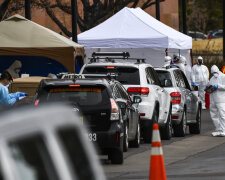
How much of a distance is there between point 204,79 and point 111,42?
4.54m

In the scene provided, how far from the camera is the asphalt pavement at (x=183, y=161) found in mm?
10641

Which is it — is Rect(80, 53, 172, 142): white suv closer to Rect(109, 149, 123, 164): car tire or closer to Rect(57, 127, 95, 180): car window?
Rect(109, 149, 123, 164): car tire

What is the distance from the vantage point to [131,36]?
2595cm

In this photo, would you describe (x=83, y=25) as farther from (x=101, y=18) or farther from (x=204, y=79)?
(x=204, y=79)

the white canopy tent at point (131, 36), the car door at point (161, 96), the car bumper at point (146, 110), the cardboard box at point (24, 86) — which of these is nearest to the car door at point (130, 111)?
the car bumper at point (146, 110)

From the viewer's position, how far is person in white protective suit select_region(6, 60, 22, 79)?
20.6 m

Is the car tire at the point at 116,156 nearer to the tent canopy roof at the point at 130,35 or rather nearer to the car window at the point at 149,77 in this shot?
the car window at the point at 149,77

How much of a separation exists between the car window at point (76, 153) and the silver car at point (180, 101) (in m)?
15.2

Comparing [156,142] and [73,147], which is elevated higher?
[73,147]

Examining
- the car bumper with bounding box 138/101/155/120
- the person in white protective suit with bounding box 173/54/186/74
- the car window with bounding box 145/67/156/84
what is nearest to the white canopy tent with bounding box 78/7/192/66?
the person in white protective suit with bounding box 173/54/186/74

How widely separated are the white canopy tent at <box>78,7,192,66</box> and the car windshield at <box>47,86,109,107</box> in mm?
13893

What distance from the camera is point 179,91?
18359 mm

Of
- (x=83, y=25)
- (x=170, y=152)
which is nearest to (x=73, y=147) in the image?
(x=170, y=152)

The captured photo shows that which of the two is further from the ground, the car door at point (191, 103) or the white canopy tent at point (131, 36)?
the white canopy tent at point (131, 36)
